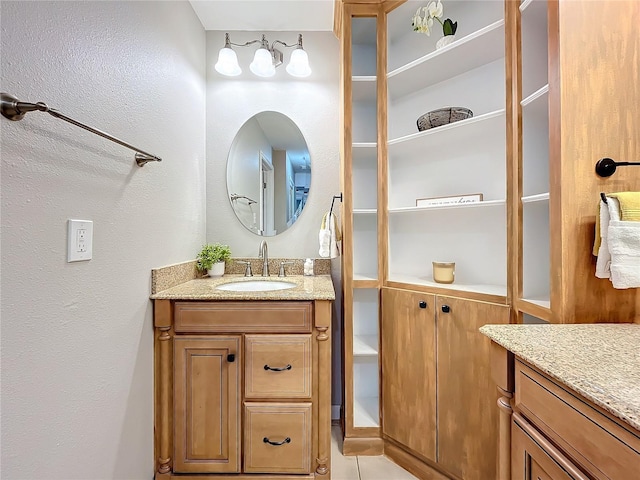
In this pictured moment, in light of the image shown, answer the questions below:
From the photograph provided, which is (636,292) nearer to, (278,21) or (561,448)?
(561,448)

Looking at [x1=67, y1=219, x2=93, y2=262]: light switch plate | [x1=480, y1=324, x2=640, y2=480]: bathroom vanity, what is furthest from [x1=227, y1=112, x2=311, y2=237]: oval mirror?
[x1=480, y1=324, x2=640, y2=480]: bathroom vanity

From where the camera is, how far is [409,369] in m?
1.47

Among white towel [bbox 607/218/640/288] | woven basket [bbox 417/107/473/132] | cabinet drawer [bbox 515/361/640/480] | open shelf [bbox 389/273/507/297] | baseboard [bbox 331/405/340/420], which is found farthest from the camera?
baseboard [bbox 331/405/340/420]

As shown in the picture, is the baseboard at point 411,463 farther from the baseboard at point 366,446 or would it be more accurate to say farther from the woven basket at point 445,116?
the woven basket at point 445,116

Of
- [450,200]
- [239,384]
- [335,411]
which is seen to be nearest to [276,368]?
[239,384]

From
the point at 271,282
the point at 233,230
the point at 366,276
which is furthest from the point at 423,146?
the point at 233,230

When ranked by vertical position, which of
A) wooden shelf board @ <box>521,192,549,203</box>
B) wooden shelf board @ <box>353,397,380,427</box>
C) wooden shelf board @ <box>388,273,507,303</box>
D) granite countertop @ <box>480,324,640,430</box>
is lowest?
wooden shelf board @ <box>353,397,380,427</box>

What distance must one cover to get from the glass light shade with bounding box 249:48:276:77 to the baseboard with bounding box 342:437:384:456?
7.22 ft

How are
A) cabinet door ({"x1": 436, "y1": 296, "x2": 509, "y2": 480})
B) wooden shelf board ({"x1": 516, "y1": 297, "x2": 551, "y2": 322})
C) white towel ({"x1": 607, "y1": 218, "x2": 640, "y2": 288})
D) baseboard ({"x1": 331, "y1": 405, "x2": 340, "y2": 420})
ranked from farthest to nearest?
baseboard ({"x1": 331, "y1": 405, "x2": 340, "y2": 420}), cabinet door ({"x1": 436, "y1": 296, "x2": 509, "y2": 480}), wooden shelf board ({"x1": 516, "y1": 297, "x2": 551, "y2": 322}), white towel ({"x1": 607, "y1": 218, "x2": 640, "y2": 288})

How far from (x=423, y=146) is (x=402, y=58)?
0.56 metres

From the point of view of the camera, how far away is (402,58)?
1.76 metres

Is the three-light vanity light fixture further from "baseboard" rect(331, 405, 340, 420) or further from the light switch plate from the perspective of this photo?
"baseboard" rect(331, 405, 340, 420)

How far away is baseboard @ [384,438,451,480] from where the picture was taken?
1.40m

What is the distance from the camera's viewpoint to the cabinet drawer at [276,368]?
53.2 inches
